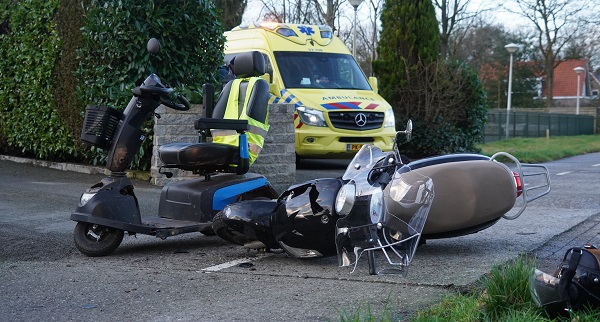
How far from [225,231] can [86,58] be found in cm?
639

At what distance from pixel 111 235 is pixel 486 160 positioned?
109 inches

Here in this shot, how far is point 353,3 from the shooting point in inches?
805

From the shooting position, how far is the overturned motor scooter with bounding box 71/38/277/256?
6.27 m

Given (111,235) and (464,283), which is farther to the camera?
(111,235)

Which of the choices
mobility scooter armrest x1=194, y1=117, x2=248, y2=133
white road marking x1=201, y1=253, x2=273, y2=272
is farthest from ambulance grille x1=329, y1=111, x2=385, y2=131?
white road marking x1=201, y1=253, x2=273, y2=272

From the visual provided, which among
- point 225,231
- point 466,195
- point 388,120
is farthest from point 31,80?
Result: point 466,195

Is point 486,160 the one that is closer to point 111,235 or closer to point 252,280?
point 252,280

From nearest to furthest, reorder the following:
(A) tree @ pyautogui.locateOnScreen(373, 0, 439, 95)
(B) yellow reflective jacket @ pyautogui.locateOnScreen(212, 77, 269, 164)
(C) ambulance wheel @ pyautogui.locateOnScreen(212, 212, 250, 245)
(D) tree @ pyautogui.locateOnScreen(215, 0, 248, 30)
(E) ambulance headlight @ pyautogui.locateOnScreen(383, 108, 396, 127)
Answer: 1. (C) ambulance wheel @ pyautogui.locateOnScreen(212, 212, 250, 245)
2. (B) yellow reflective jacket @ pyautogui.locateOnScreen(212, 77, 269, 164)
3. (E) ambulance headlight @ pyautogui.locateOnScreen(383, 108, 396, 127)
4. (A) tree @ pyautogui.locateOnScreen(373, 0, 439, 95)
5. (D) tree @ pyautogui.locateOnScreen(215, 0, 248, 30)

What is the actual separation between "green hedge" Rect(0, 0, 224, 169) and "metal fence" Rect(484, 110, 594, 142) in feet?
79.4

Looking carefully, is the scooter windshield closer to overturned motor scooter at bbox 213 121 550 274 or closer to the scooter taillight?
overturned motor scooter at bbox 213 121 550 274

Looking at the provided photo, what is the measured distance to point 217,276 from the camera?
18.2 feet

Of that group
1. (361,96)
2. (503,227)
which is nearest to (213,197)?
(503,227)

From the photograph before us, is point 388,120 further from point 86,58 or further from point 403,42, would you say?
point 86,58

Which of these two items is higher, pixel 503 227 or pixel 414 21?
pixel 414 21
